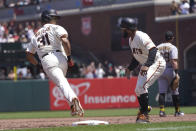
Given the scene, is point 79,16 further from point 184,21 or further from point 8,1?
point 184,21

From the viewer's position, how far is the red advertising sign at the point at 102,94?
23.7 metres

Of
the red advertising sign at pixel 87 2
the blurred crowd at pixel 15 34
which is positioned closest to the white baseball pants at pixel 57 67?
the blurred crowd at pixel 15 34

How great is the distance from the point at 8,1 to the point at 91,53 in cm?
851

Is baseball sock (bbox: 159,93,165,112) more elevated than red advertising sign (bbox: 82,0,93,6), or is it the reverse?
red advertising sign (bbox: 82,0,93,6)

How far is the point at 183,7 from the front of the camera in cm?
3134

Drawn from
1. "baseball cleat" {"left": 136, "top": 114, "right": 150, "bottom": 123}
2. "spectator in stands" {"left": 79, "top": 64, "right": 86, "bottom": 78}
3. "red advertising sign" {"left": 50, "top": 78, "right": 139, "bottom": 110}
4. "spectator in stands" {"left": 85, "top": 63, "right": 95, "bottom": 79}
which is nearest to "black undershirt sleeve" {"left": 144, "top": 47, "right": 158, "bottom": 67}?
"baseball cleat" {"left": 136, "top": 114, "right": 150, "bottom": 123}

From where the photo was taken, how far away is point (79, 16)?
128 ft

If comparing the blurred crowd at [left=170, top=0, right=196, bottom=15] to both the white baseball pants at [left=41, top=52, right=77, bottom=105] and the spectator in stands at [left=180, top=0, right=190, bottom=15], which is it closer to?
the spectator in stands at [left=180, top=0, right=190, bottom=15]

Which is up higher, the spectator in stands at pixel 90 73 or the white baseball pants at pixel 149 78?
the white baseball pants at pixel 149 78

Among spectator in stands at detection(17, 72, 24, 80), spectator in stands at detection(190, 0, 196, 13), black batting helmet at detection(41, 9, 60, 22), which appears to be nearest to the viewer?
black batting helmet at detection(41, 9, 60, 22)

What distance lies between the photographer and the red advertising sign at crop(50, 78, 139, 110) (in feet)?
77.8

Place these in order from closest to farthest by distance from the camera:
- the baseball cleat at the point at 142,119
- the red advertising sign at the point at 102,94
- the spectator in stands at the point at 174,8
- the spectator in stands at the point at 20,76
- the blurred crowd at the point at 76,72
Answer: the baseball cleat at the point at 142,119 → the red advertising sign at the point at 102,94 → the spectator in stands at the point at 20,76 → the blurred crowd at the point at 76,72 → the spectator in stands at the point at 174,8

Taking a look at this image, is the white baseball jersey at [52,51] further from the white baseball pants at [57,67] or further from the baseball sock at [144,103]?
the baseball sock at [144,103]

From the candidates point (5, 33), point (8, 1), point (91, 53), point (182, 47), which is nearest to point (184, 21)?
point (182, 47)
